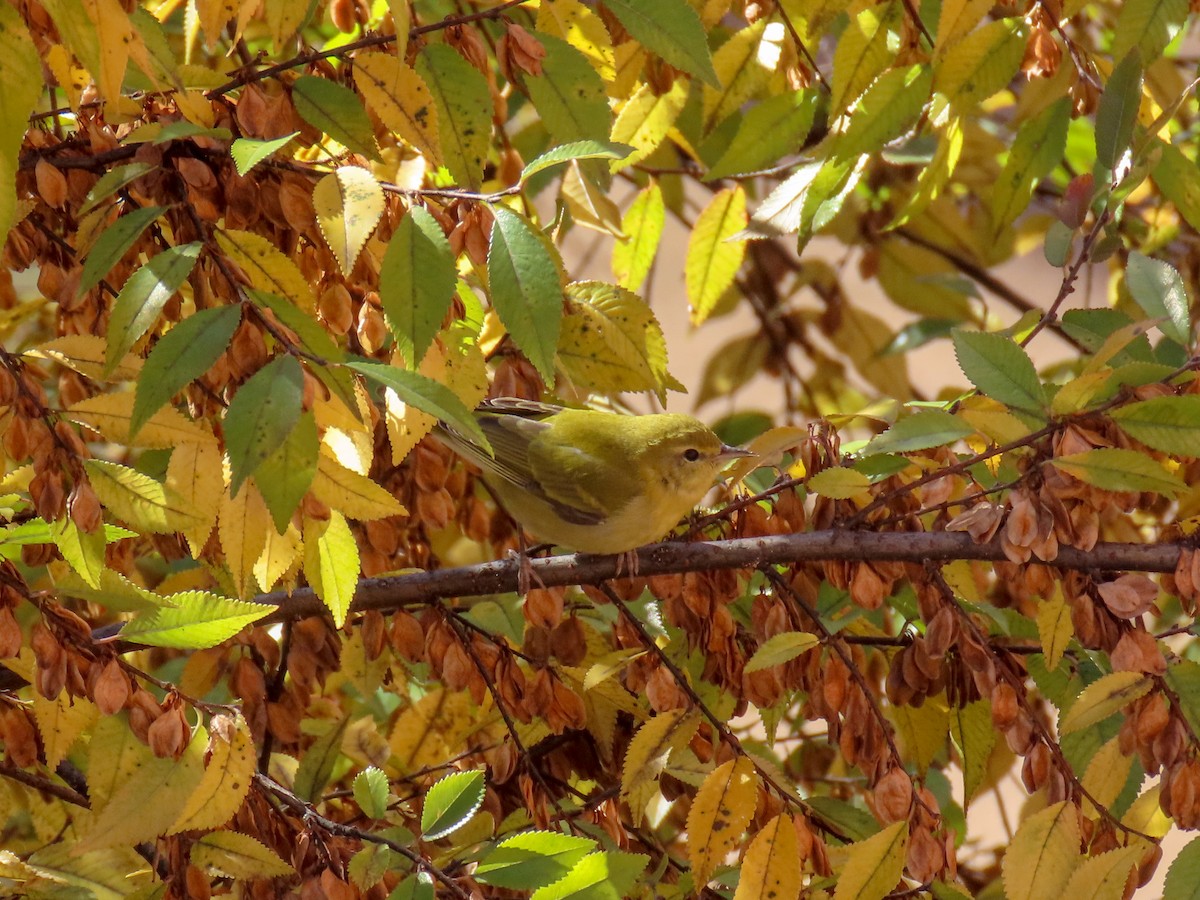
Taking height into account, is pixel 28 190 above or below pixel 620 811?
above

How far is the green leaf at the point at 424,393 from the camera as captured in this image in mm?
1354

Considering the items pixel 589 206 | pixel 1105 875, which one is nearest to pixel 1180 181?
pixel 589 206

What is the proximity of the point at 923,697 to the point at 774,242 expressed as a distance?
3097mm

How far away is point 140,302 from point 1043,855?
4.16 feet

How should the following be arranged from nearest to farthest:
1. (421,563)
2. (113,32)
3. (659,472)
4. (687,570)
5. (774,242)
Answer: (113,32)
(687,570)
(421,563)
(659,472)
(774,242)

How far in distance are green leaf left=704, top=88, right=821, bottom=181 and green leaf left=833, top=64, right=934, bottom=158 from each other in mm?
280

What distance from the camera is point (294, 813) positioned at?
1918 mm

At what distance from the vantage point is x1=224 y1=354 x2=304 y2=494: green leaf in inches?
51.9

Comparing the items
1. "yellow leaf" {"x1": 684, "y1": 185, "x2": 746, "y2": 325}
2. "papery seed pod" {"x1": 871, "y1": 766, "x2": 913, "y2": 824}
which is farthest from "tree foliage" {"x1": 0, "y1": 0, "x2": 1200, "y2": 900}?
"yellow leaf" {"x1": 684, "y1": 185, "x2": 746, "y2": 325}

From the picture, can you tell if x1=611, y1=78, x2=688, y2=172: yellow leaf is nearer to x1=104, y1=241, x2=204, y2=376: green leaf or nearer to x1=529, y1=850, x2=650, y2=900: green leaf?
x1=104, y1=241, x2=204, y2=376: green leaf

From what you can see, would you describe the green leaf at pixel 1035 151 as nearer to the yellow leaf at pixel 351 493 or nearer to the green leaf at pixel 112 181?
the yellow leaf at pixel 351 493

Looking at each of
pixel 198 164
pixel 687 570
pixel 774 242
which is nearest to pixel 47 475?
pixel 198 164

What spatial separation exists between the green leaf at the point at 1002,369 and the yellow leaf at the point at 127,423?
965mm

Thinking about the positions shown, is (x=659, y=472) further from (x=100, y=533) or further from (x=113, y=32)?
(x=113, y=32)
